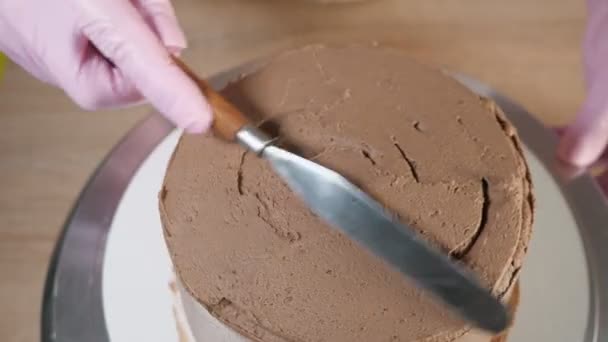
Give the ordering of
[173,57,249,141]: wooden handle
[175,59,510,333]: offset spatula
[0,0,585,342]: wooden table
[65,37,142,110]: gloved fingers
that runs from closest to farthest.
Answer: [175,59,510,333]: offset spatula
[173,57,249,141]: wooden handle
[65,37,142,110]: gloved fingers
[0,0,585,342]: wooden table

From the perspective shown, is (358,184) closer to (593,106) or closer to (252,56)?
(593,106)

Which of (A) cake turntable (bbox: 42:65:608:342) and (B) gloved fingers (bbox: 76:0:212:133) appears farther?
(A) cake turntable (bbox: 42:65:608:342)

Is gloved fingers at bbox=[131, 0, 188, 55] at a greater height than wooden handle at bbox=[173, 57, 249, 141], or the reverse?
gloved fingers at bbox=[131, 0, 188, 55]

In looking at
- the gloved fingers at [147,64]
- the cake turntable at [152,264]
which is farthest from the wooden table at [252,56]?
the gloved fingers at [147,64]

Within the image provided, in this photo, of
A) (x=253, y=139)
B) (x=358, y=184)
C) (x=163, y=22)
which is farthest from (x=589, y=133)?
(x=163, y=22)

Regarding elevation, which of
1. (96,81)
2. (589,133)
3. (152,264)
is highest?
(96,81)

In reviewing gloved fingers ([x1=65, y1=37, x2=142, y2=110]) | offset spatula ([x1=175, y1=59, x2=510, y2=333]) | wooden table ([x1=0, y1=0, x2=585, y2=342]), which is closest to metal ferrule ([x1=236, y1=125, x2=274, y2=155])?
offset spatula ([x1=175, y1=59, x2=510, y2=333])

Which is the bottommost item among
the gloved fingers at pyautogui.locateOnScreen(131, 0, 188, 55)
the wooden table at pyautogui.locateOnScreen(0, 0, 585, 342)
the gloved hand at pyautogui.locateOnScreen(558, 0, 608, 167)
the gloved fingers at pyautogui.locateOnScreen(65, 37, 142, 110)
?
the wooden table at pyautogui.locateOnScreen(0, 0, 585, 342)

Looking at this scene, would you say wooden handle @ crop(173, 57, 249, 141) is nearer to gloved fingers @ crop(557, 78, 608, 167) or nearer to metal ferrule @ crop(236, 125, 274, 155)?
metal ferrule @ crop(236, 125, 274, 155)
